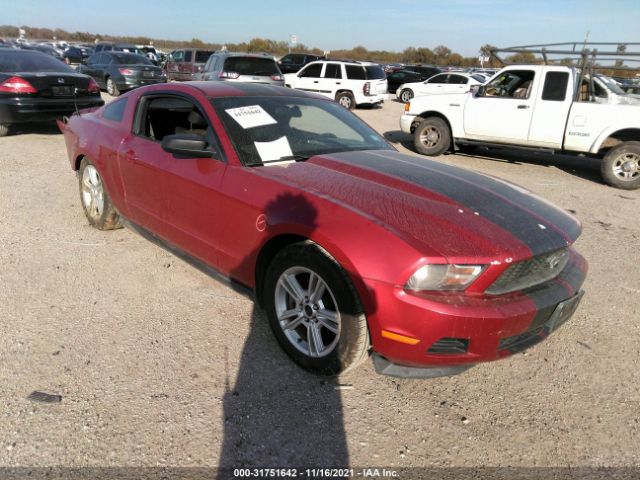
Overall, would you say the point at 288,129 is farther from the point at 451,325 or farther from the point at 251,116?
the point at 451,325

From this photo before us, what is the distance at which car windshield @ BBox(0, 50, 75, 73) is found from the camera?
889 cm

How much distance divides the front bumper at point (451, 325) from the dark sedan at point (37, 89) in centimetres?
792

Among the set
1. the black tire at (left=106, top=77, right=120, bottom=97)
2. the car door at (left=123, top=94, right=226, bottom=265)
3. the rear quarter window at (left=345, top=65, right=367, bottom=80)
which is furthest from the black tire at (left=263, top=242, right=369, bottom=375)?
the black tire at (left=106, top=77, right=120, bottom=97)

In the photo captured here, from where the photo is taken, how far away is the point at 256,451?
2.19 metres

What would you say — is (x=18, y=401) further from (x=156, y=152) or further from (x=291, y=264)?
(x=156, y=152)

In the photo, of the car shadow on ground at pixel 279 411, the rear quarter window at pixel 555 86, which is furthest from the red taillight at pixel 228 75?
the car shadow on ground at pixel 279 411

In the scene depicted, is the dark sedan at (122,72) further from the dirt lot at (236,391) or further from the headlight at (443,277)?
the headlight at (443,277)

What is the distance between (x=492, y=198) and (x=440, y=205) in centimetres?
46

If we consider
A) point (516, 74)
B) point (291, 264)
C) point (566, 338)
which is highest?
point (516, 74)

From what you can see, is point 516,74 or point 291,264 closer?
point 291,264

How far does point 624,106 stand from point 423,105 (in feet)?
11.5

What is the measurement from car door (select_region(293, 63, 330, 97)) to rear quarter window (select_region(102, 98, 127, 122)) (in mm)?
12829

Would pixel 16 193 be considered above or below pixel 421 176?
below

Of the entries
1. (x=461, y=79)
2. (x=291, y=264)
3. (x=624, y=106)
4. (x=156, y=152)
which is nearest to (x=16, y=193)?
(x=156, y=152)
